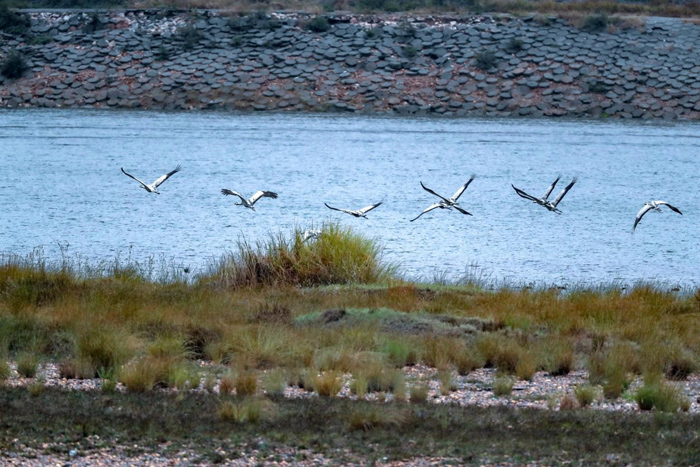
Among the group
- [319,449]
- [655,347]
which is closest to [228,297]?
[655,347]

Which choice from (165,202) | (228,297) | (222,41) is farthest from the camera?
(222,41)

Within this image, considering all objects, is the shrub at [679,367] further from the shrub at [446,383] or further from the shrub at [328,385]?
the shrub at [328,385]

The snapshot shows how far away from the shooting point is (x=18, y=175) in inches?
1427

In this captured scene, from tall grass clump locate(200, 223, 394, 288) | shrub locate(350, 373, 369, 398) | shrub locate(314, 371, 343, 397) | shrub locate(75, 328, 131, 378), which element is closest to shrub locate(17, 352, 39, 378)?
shrub locate(75, 328, 131, 378)

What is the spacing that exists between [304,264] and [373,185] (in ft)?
56.4

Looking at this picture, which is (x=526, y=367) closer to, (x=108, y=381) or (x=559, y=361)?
(x=559, y=361)

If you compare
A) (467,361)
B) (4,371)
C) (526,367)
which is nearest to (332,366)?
(467,361)

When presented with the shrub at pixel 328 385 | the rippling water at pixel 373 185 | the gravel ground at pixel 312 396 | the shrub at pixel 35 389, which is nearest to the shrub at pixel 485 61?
the rippling water at pixel 373 185

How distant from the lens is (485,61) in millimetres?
56562

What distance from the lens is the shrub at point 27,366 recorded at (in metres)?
11.3

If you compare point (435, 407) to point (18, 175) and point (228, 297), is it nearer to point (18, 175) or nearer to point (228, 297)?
point (228, 297)

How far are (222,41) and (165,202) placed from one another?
29.3 meters

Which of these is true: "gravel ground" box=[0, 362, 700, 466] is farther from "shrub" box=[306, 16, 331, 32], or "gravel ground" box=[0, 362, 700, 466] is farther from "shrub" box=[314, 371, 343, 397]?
"shrub" box=[306, 16, 331, 32]

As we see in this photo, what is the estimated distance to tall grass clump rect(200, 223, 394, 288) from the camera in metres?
18.1
